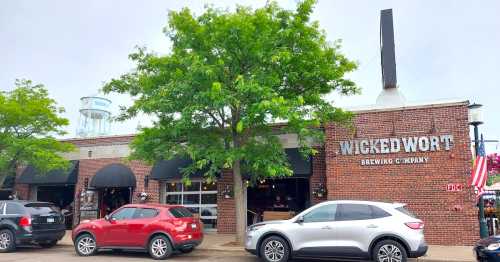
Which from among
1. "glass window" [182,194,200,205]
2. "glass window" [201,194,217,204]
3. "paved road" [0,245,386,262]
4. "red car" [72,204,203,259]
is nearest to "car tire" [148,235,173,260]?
"red car" [72,204,203,259]

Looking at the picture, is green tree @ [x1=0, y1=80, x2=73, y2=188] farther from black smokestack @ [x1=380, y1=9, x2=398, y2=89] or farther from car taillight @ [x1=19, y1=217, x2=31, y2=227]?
black smokestack @ [x1=380, y1=9, x2=398, y2=89]

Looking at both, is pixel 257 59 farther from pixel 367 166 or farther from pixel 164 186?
pixel 164 186

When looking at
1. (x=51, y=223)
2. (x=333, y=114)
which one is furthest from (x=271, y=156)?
(x=51, y=223)

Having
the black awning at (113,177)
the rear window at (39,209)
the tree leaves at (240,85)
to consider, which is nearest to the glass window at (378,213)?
the tree leaves at (240,85)

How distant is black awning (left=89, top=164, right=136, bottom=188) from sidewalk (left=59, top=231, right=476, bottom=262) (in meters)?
2.74

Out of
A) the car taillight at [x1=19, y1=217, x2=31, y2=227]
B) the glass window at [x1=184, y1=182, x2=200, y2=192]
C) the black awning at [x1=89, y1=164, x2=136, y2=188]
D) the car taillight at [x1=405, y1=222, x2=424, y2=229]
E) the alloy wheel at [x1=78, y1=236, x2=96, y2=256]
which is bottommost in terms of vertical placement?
the alloy wheel at [x1=78, y1=236, x2=96, y2=256]

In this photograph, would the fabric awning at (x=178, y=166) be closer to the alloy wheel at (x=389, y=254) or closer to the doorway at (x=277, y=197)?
the doorway at (x=277, y=197)

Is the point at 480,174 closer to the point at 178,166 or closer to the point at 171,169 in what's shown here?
the point at 178,166

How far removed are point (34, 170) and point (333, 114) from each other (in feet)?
50.5

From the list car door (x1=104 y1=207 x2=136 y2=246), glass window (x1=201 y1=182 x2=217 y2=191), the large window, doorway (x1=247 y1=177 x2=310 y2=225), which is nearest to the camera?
car door (x1=104 y1=207 x2=136 y2=246)

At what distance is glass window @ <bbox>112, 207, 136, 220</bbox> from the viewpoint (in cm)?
1182

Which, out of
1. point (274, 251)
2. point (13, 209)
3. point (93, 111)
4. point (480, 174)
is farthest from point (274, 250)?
point (93, 111)

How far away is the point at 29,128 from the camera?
58.3 ft

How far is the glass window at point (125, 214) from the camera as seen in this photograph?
38.8 ft
